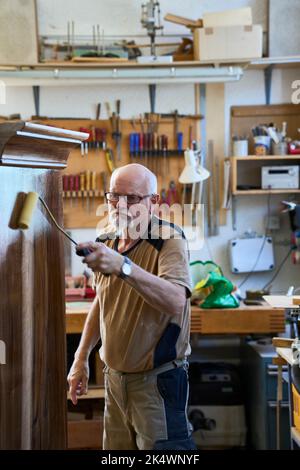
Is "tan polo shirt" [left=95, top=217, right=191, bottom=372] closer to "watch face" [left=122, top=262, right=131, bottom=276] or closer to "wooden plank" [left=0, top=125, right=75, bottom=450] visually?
"watch face" [left=122, top=262, right=131, bottom=276]

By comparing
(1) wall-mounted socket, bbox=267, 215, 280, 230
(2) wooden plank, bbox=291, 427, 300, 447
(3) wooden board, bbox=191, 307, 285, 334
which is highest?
(1) wall-mounted socket, bbox=267, 215, 280, 230

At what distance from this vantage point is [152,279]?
1.29 meters

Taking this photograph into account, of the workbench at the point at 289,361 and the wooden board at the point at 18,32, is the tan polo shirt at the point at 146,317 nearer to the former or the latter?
the workbench at the point at 289,361

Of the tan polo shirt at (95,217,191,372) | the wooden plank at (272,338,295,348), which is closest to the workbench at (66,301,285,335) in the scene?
the wooden plank at (272,338,295,348)

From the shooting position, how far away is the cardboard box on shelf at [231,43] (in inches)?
125

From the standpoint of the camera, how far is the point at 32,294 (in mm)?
935

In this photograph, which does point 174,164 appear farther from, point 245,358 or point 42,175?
point 42,175

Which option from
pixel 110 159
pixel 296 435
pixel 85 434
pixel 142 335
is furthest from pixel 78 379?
pixel 110 159

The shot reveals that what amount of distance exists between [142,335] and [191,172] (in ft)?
6.60

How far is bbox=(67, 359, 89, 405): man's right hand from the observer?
1.60 metres

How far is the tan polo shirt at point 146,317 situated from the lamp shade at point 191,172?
1.82 metres

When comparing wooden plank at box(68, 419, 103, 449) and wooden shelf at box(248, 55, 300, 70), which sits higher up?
wooden shelf at box(248, 55, 300, 70)

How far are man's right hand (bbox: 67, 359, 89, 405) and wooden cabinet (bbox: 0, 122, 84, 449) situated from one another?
0.54m
